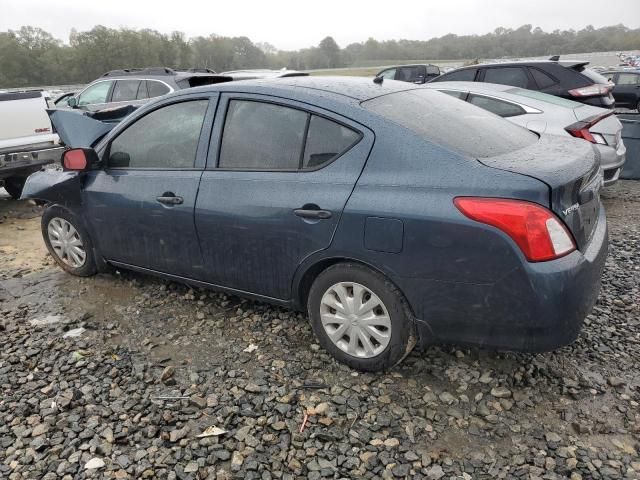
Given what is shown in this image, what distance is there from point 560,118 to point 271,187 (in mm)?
3952

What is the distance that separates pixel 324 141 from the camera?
2.86 meters

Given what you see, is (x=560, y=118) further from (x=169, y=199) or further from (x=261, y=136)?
(x=169, y=199)

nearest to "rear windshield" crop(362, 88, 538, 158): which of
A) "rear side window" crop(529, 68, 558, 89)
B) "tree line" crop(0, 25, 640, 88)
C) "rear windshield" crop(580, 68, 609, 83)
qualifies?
"rear side window" crop(529, 68, 558, 89)

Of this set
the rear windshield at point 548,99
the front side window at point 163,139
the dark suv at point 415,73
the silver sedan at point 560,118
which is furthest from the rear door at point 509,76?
the dark suv at point 415,73

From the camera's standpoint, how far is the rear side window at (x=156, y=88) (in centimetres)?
886

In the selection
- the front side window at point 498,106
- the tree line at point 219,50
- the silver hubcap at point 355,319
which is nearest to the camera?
the silver hubcap at point 355,319

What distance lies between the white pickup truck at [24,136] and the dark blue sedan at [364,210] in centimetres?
336

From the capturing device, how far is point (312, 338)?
3312 millimetres

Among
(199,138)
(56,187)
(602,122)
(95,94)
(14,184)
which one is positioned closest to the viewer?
(199,138)

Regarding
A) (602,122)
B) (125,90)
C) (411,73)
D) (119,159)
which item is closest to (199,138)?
(119,159)

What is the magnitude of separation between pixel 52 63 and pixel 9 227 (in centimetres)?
6137

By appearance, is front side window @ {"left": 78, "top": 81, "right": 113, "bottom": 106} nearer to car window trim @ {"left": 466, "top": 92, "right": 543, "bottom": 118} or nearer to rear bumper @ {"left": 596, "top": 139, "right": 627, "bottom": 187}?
car window trim @ {"left": 466, "top": 92, "right": 543, "bottom": 118}

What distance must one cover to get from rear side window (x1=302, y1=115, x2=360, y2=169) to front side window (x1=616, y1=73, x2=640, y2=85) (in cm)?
2007

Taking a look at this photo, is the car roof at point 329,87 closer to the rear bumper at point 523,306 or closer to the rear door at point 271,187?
the rear door at point 271,187
